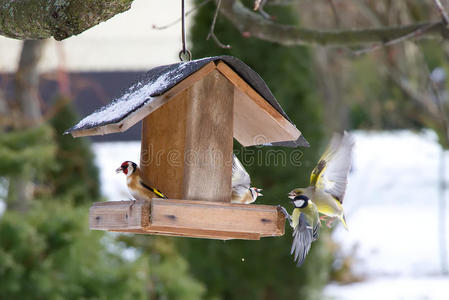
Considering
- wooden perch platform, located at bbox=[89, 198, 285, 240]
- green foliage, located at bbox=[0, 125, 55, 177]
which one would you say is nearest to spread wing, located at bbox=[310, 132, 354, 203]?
wooden perch platform, located at bbox=[89, 198, 285, 240]

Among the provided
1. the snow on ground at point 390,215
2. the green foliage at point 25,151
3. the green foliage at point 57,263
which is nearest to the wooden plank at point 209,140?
the green foliage at point 57,263

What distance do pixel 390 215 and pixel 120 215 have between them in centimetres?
1029

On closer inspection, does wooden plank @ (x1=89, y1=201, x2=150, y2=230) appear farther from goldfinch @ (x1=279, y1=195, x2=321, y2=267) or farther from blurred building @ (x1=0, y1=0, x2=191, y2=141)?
blurred building @ (x1=0, y1=0, x2=191, y2=141)

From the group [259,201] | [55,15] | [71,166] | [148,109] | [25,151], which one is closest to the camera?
[55,15]

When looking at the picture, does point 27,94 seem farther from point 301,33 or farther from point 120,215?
point 120,215

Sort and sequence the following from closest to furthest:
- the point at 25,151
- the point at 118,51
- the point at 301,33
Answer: the point at 301,33, the point at 25,151, the point at 118,51

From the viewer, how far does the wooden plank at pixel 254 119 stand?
8.82ft

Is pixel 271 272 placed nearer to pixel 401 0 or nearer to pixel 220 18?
pixel 220 18

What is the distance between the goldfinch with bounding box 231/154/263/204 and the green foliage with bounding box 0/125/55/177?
3378 millimetres

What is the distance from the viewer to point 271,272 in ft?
19.2

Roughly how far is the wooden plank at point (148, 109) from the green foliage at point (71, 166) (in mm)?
5554

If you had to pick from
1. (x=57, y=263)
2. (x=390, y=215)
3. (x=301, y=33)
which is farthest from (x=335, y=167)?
(x=390, y=215)

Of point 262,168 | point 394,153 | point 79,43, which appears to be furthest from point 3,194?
point 394,153

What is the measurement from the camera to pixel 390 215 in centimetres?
1216
